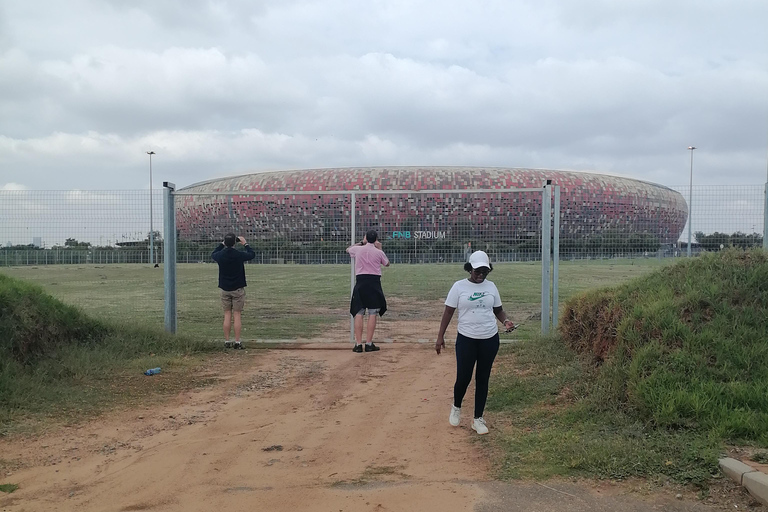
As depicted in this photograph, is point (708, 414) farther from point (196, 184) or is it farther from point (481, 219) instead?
point (196, 184)

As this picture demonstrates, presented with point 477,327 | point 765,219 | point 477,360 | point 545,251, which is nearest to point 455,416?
point 477,360

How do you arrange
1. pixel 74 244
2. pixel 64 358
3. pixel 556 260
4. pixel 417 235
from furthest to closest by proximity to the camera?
pixel 74 244 < pixel 417 235 < pixel 556 260 < pixel 64 358

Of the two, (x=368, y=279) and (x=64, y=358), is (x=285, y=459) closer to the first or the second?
(x=64, y=358)

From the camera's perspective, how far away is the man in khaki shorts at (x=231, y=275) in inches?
356

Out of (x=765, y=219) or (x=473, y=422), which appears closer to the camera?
(x=473, y=422)

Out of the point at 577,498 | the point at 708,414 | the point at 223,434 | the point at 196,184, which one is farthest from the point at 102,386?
the point at 196,184

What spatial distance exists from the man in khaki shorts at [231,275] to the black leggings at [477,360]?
459 centimetres

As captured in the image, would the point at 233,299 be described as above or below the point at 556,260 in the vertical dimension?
below

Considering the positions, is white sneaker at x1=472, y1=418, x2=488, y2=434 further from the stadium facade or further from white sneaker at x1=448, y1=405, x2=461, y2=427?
the stadium facade

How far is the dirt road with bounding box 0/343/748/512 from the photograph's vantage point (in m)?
3.86

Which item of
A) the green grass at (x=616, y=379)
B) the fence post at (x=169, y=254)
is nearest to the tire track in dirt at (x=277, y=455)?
the green grass at (x=616, y=379)

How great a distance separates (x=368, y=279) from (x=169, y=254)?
3.24 metres

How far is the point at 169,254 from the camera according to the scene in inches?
381

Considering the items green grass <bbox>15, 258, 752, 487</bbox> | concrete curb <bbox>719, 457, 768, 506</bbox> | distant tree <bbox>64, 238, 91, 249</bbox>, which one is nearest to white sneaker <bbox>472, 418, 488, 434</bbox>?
green grass <bbox>15, 258, 752, 487</bbox>
